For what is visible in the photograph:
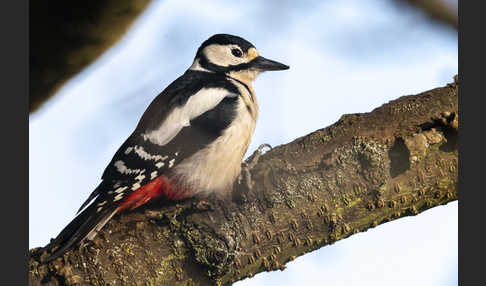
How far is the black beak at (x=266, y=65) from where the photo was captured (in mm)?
1098

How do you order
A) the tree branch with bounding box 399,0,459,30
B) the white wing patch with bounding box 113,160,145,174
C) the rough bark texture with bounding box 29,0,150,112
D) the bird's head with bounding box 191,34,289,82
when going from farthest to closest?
the bird's head with bounding box 191,34,289,82 → the white wing patch with bounding box 113,160,145,174 → the tree branch with bounding box 399,0,459,30 → the rough bark texture with bounding box 29,0,150,112

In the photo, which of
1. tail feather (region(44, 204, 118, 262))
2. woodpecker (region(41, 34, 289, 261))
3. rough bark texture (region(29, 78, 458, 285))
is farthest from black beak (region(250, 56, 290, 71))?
tail feather (region(44, 204, 118, 262))

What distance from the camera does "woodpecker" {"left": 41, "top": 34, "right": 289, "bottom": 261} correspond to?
993mm

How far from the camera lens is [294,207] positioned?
1.03m

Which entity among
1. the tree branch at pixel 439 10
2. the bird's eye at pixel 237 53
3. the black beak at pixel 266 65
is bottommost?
the black beak at pixel 266 65

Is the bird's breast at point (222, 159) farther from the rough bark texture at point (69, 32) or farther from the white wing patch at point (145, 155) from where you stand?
the rough bark texture at point (69, 32)

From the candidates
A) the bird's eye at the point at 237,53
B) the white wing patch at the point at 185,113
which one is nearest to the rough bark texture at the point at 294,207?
the white wing patch at the point at 185,113

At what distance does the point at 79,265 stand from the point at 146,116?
1.02 ft

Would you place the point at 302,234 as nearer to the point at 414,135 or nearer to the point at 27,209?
the point at 414,135

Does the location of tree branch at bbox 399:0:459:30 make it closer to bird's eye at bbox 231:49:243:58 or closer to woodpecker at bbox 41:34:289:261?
woodpecker at bbox 41:34:289:261

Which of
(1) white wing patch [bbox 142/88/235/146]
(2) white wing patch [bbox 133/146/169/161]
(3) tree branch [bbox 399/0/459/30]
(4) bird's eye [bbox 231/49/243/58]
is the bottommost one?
(2) white wing patch [bbox 133/146/169/161]

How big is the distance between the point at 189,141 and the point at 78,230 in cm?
29

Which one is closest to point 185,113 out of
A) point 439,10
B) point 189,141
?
point 189,141

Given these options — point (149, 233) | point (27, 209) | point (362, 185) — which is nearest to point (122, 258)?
point (149, 233)
